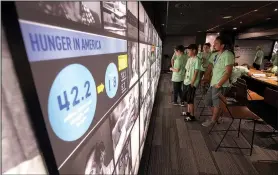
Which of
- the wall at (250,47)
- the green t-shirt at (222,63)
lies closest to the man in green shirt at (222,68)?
the green t-shirt at (222,63)

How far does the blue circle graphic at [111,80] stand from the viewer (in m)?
0.92

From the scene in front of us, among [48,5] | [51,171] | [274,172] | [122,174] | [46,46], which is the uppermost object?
[48,5]

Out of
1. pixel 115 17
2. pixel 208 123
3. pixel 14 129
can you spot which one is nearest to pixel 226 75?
pixel 208 123

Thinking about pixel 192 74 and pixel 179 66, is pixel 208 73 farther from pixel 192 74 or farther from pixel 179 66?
pixel 192 74

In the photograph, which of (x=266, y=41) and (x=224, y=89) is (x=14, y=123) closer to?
(x=224, y=89)

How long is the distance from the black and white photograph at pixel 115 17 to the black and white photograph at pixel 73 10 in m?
0.10

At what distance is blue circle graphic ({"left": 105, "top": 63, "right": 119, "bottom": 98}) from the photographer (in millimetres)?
916

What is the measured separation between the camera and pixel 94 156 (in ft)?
2.60

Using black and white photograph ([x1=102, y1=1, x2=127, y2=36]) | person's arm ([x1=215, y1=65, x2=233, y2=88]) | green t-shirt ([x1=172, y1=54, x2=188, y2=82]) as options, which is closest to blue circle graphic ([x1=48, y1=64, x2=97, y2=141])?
black and white photograph ([x1=102, y1=1, x2=127, y2=36])

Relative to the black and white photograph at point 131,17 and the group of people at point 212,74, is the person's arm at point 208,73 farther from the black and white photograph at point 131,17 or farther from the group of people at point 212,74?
the black and white photograph at point 131,17

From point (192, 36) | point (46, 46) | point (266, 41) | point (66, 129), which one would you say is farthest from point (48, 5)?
point (266, 41)

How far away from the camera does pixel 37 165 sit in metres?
0.47

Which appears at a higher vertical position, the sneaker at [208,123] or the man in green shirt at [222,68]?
the man in green shirt at [222,68]

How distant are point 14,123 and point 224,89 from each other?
3120 millimetres
